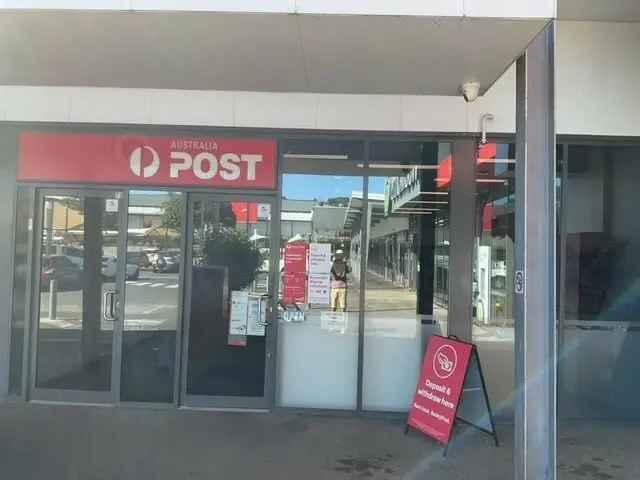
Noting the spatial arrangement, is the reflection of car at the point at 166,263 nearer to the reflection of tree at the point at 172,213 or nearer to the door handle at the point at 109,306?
the reflection of tree at the point at 172,213

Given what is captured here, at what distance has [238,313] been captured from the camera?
6.17m

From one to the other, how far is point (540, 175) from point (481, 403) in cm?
265

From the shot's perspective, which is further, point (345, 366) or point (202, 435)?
point (345, 366)

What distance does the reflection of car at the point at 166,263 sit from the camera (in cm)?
617

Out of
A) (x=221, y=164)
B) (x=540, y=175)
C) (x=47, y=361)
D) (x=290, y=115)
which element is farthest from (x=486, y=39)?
(x=47, y=361)

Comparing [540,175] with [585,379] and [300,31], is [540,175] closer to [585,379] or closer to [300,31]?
[300,31]

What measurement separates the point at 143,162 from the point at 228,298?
166 centimetres

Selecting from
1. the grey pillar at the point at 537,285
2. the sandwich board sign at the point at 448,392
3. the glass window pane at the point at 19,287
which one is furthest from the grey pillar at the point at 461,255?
the glass window pane at the point at 19,287

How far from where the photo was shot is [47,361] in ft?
20.5

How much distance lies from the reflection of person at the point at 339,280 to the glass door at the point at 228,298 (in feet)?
2.08

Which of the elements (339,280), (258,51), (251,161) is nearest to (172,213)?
(251,161)

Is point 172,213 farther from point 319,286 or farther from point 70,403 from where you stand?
point 70,403

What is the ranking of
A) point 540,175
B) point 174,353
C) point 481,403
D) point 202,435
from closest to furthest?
point 540,175
point 202,435
point 481,403
point 174,353

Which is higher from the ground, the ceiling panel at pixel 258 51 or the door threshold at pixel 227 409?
the ceiling panel at pixel 258 51
